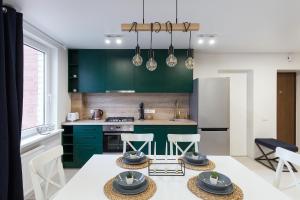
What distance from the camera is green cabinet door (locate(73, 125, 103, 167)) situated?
134 inches

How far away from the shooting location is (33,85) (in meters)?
2.87

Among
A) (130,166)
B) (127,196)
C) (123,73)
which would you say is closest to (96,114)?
(123,73)

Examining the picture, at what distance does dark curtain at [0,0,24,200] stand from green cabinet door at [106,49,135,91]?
1.76 metres

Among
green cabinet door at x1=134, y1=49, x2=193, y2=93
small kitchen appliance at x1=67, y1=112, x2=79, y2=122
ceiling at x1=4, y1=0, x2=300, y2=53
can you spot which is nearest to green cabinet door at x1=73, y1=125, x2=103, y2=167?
small kitchen appliance at x1=67, y1=112, x2=79, y2=122

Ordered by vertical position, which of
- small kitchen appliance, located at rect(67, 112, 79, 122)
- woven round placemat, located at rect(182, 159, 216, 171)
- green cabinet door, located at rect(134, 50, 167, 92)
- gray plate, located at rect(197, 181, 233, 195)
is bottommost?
woven round placemat, located at rect(182, 159, 216, 171)

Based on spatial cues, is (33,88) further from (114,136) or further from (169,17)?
(169,17)

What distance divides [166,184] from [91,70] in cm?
295

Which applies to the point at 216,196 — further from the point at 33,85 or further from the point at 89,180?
the point at 33,85

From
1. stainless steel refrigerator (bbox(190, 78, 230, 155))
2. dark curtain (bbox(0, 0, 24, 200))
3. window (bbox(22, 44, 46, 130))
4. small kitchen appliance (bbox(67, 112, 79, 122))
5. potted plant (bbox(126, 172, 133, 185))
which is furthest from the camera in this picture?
small kitchen appliance (bbox(67, 112, 79, 122))

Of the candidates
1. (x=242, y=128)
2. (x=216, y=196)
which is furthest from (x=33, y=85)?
A: (x=242, y=128)

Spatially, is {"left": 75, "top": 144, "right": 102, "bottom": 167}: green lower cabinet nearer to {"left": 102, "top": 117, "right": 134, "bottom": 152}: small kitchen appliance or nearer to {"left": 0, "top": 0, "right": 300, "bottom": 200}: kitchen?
{"left": 0, "top": 0, "right": 300, "bottom": 200}: kitchen

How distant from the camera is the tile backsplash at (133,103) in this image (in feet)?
13.1

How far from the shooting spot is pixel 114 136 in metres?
3.46

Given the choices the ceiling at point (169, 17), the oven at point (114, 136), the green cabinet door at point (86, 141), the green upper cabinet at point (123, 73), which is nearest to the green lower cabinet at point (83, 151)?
the green cabinet door at point (86, 141)
